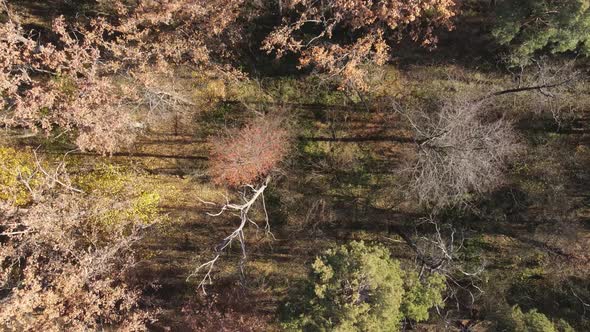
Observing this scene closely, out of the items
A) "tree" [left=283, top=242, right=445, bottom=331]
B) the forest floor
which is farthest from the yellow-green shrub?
"tree" [left=283, top=242, right=445, bottom=331]

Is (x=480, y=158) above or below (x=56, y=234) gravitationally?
above

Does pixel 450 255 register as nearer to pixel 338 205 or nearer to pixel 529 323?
pixel 529 323

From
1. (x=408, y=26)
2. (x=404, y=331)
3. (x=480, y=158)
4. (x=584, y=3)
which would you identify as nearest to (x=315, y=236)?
(x=404, y=331)

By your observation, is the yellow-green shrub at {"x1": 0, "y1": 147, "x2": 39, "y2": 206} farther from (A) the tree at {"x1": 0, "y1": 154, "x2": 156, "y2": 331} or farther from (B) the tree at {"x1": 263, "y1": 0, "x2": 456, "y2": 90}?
(B) the tree at {"x1": 263, "y1": 0, "x2": 456, "y2": 90}

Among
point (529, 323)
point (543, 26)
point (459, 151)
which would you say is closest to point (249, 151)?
point (459, 151)

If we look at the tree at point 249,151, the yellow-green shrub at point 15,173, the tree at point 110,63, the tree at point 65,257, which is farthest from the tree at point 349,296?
the yellow-green shrub at point 15,173

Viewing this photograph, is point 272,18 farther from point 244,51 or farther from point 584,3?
point 584,3
